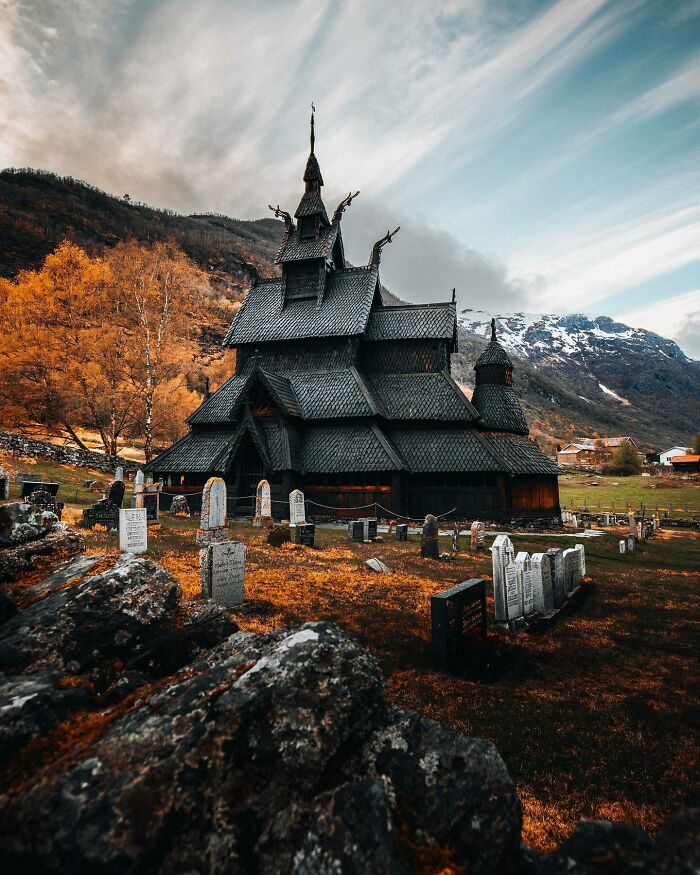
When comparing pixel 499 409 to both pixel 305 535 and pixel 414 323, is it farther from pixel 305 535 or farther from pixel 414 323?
pixel 305 535

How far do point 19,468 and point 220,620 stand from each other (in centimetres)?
2689

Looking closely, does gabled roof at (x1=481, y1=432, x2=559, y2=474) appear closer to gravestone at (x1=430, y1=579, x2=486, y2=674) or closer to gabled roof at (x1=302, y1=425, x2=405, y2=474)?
gabled roof at (x1=302, y1=425, x2=405, y2=474)

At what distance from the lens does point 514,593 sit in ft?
26.3

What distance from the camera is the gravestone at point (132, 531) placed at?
37.0ft

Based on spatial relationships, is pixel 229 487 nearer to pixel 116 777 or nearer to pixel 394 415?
pixel 394 415

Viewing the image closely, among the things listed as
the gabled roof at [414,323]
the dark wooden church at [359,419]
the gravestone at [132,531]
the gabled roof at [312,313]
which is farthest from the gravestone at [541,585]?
the gabled roof at [312,313]

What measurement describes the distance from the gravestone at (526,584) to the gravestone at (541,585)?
0.07 m

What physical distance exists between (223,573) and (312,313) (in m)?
24.0

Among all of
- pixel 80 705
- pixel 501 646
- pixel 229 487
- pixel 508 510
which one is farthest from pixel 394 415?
pixel 80 705

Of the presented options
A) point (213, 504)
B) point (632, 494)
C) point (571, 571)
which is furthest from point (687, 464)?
point (213, 504)

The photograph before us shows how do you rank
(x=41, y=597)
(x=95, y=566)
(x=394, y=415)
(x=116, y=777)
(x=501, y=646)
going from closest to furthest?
(x=116, y=777) < (x=41, y=597) < (x=95, y=566) < (x=501, y=646) < (x=394, y=415)

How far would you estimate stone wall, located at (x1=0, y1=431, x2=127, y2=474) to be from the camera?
27.0 meters

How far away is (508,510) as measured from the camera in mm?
22984

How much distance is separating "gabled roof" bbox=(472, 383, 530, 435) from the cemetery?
36.4ft
